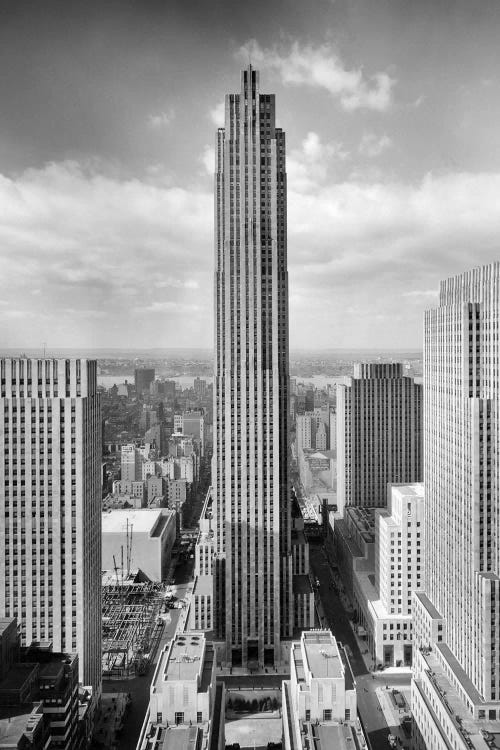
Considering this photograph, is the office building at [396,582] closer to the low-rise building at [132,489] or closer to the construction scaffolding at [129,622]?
the construction scaffolding at [129,622]

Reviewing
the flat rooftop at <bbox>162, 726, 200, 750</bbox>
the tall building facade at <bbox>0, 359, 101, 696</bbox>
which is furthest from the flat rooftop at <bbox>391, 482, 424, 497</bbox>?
the flat rooftop at <bbox>162, 726, 200, 750</bbox>

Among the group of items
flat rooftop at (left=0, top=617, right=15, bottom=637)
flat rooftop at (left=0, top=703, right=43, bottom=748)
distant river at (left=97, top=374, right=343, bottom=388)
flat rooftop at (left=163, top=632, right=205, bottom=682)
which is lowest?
flat rooftop at (left=0, top=703, right=43, bottom=748)

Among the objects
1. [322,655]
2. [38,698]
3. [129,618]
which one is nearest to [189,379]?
[129,618]

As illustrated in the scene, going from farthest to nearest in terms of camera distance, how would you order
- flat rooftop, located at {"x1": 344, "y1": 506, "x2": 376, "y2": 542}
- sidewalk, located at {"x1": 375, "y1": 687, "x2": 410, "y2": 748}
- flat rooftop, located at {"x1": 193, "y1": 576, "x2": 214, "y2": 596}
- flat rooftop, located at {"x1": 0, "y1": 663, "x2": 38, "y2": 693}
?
flat rooftop, located at {"x1": 344, "y1": 506, "x2": 376, "y2": 542} → flat rooftop, located at {"x1": 193, "y1": 576, "x2": 214, "y2": 596} → sidewalk, located at {"x1": 375, "y1": 687, "x2": 410, "y2": 748} → flat rooftop, located at {"x1": 0, "y1": 663, "x2": 38, "y2": 693}

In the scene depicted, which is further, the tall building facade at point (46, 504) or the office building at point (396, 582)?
the office building at point (396, 582)

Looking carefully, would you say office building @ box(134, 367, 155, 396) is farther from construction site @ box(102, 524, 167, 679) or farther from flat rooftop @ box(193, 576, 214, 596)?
flat rooftop @ box(193, 576, 214, 596)

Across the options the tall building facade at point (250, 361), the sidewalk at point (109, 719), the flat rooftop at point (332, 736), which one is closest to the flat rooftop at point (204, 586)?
the tall building facade at point (250, 361)

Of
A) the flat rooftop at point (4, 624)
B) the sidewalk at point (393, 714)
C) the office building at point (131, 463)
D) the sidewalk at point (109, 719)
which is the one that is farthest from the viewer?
the office building at point (131, 463)

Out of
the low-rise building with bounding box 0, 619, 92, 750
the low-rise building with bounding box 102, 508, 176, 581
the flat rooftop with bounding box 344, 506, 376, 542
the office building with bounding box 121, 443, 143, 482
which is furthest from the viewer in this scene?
the office building with bounding box 121, 443, 143, 482
